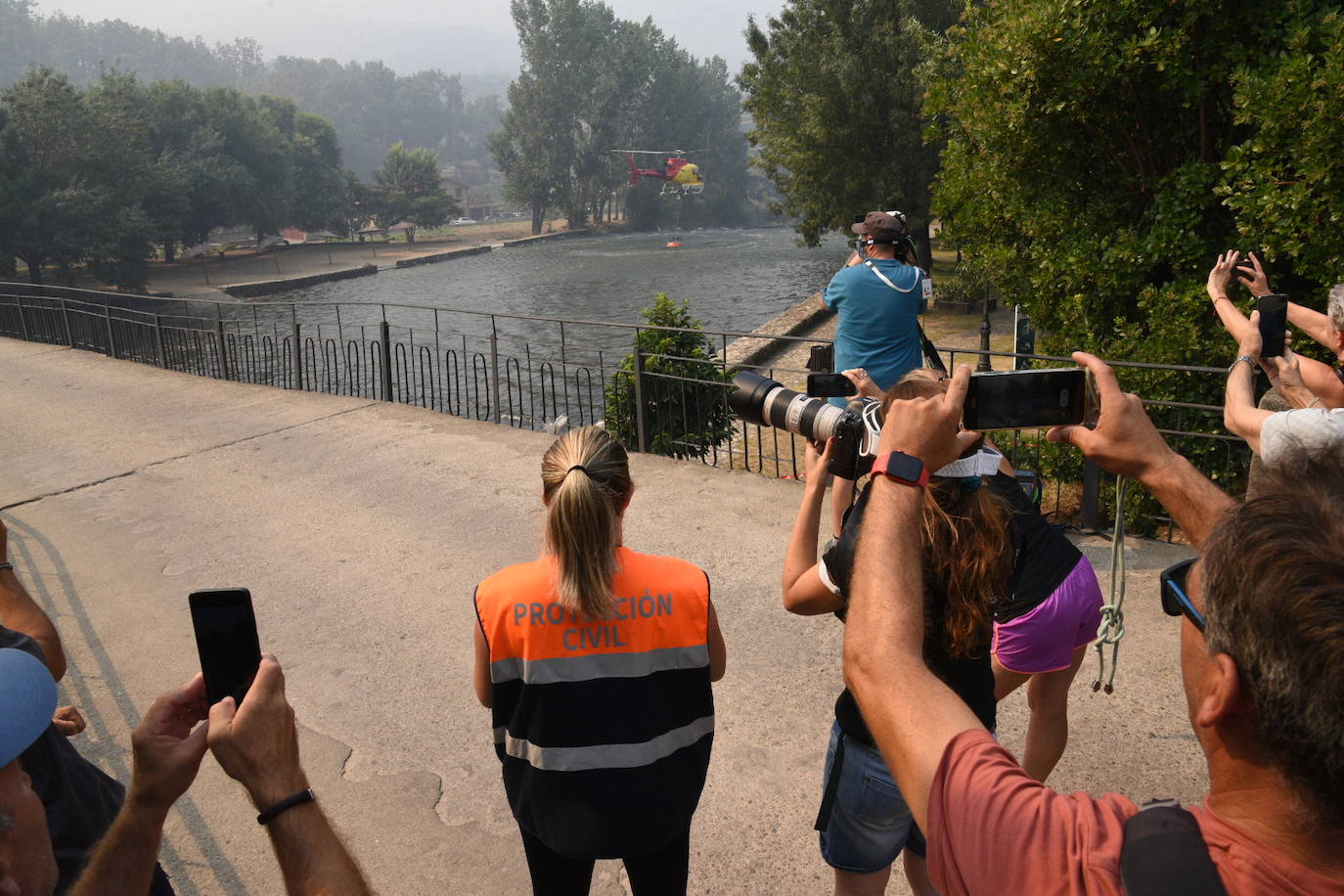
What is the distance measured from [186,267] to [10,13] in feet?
411

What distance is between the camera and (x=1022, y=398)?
172cm

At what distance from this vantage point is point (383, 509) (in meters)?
6.41

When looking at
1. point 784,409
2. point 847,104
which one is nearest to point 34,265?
point 847,104

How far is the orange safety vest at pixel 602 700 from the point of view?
2.05m

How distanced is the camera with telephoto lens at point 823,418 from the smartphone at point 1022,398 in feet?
1.21

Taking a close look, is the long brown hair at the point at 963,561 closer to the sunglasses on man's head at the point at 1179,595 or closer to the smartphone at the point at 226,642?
the sunglasses on man's head at the point at 1179,595

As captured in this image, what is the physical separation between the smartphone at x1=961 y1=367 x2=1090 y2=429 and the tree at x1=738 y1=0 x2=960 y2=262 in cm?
2189

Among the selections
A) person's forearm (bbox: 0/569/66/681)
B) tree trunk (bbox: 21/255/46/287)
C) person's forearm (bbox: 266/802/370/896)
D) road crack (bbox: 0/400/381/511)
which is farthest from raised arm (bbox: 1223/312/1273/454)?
tree trunk (bbox: 21/255/46/287)

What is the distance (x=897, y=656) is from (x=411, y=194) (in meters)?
76.2

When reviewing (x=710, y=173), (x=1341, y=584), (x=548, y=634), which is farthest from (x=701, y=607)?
(x=710, y=173)

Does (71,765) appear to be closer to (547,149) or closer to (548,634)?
(548,634)

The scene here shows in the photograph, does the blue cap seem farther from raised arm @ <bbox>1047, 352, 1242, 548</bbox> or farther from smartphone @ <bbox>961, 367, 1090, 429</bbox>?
raised arm @ <bbox>1047, 352, 1242, 548</bbox>

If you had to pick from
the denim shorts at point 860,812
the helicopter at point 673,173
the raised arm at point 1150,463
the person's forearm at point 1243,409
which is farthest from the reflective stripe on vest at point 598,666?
the helicopter at point 673,173

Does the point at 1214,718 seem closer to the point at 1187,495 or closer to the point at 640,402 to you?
the point at 1187,495
